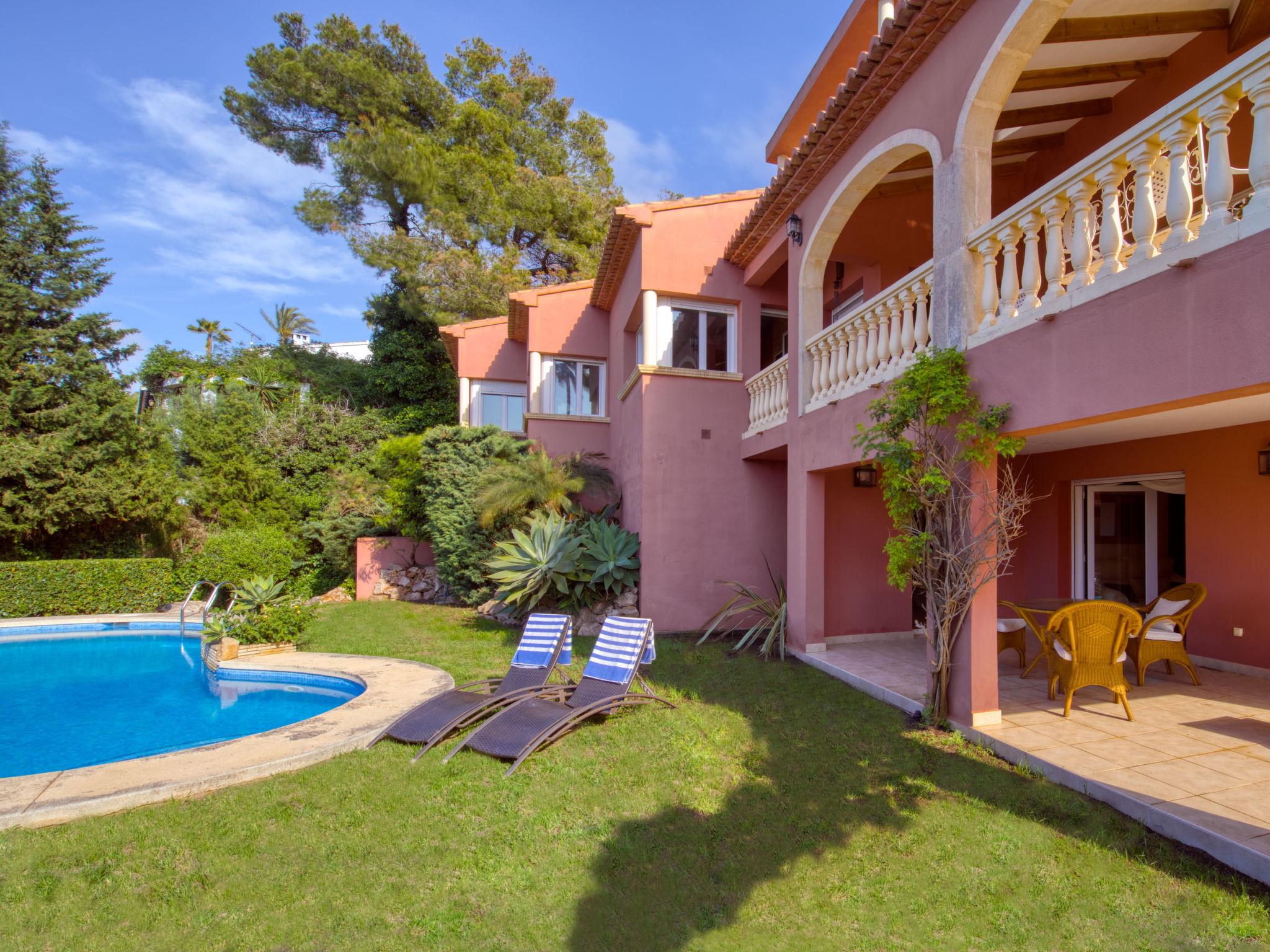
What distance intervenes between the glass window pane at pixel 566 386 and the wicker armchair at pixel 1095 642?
12.8 meters

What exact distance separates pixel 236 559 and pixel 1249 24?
21.3 m

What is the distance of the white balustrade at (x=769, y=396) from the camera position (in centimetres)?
1023

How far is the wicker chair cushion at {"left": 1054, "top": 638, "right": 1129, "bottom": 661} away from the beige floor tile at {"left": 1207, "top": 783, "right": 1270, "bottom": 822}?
160cm

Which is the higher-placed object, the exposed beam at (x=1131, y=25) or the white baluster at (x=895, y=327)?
the exposed beam at (x=1131, y=25)

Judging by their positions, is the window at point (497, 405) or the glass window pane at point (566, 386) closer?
the glass window pane at point (566, 386)

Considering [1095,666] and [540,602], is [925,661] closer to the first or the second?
[1095,666]

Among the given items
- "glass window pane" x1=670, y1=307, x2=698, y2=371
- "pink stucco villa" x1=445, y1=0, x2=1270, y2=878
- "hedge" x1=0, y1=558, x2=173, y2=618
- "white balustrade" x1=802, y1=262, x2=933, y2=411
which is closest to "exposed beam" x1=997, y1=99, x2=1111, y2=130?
"pink stucco villa" x1=445, y1=0, x2=1270, y2=878

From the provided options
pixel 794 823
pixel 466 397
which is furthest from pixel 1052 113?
pixel 466 397

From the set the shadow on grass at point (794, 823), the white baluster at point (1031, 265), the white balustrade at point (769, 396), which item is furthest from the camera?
the white balustrade at point (769, 396)

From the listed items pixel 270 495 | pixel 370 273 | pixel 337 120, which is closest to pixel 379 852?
pixel 270 495

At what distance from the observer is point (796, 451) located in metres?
9.44

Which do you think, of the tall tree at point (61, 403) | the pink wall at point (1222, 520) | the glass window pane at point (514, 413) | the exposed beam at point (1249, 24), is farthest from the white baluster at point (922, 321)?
the tall tree at point (61, 403)

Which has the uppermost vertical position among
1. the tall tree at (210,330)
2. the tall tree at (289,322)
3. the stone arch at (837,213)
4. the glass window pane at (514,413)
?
the tall tree at (289,322)

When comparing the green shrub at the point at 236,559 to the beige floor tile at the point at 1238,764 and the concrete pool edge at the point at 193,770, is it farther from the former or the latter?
the beige floor tile at the point at 1238,764
